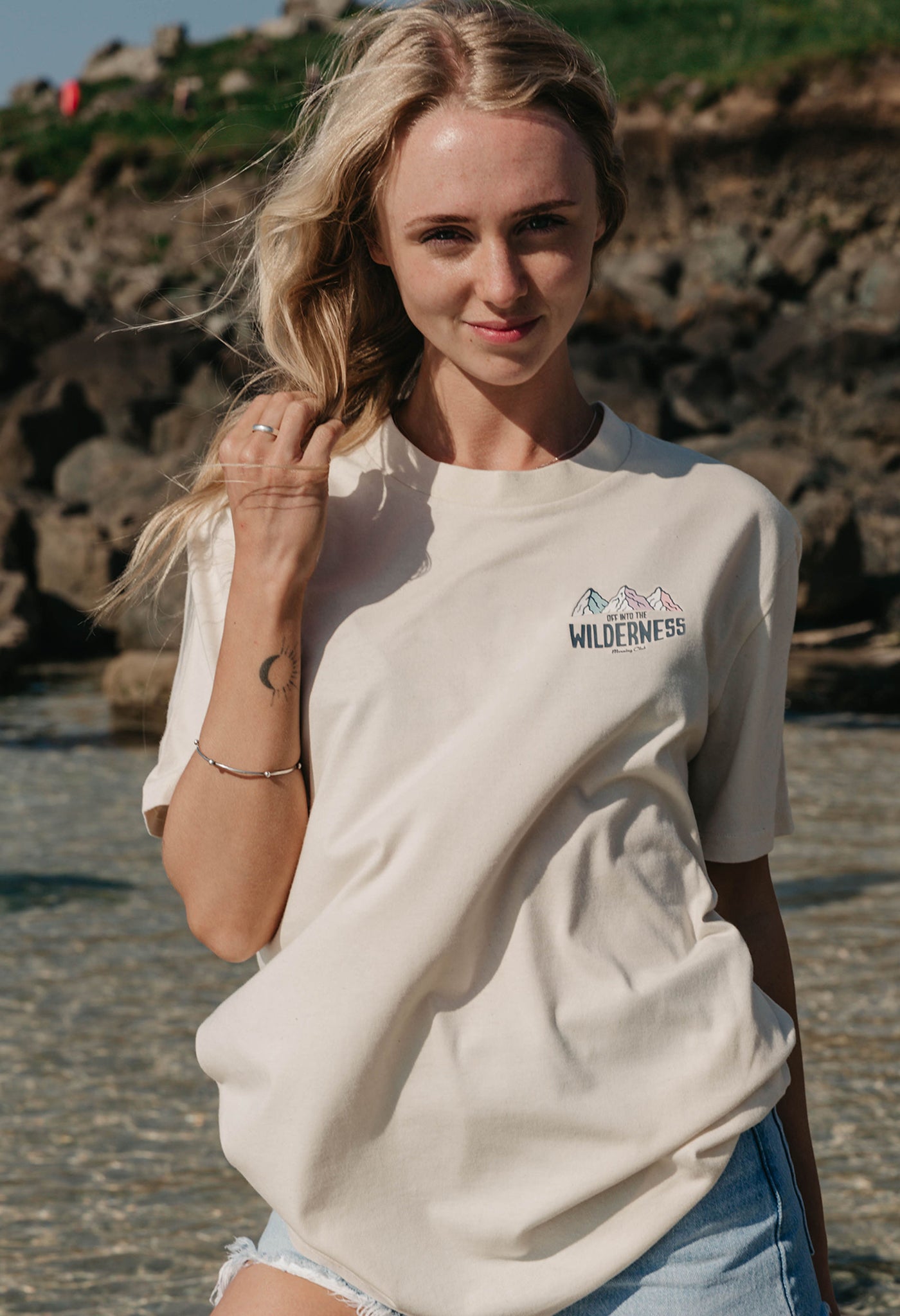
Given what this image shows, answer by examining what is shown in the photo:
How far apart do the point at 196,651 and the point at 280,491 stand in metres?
0.26

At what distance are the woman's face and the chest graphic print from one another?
312 mm

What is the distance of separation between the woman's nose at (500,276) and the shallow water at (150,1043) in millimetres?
2874

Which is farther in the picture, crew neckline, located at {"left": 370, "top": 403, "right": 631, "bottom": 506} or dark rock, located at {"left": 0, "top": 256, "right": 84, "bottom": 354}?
dark rock, located at {"left": 0, "top": 256, "right": 84, "bottom": 354}

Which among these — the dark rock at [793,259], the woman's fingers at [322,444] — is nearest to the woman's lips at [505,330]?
the woman's fingers at [322,444]

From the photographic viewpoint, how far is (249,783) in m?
1.82

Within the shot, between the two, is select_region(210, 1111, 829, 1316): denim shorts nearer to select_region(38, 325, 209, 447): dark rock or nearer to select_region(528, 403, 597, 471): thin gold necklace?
select_region(528, 403, 597, 471): thin gold necklace

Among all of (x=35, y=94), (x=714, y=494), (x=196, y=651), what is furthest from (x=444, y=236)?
(x=35, y=94)

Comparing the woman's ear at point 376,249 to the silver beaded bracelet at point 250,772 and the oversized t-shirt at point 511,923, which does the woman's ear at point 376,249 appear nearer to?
the oversized t-shirt at point 511,923

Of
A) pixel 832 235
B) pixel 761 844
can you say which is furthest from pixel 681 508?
pixel 832 235

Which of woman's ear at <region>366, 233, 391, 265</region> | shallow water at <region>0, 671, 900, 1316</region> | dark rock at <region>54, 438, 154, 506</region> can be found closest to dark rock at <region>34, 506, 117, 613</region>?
dark rock at <region>54, 438, 154, 506</region>

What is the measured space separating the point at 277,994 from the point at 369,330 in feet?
3.11

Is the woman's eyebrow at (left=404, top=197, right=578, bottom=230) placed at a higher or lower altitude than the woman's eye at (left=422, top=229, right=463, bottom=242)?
higher

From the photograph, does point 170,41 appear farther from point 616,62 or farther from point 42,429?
point 42,429

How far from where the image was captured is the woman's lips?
6.17 ft
